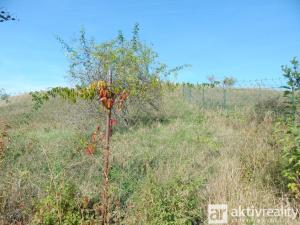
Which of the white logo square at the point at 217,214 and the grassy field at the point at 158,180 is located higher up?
the grassy field at the point at 158,180

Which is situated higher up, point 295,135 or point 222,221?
point 295,135

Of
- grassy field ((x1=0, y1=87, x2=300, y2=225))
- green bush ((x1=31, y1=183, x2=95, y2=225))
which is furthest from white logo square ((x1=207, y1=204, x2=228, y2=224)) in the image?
green bush ((x1=31, y1=183, x2=95, y2=225))

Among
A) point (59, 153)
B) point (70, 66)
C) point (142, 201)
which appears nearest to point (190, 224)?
point (142, 201)

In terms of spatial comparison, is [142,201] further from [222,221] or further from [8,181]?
[8,181]

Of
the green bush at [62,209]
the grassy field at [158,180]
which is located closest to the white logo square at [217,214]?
the grassy field at [158,180]

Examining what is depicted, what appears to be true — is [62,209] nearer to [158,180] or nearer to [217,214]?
[158,180]

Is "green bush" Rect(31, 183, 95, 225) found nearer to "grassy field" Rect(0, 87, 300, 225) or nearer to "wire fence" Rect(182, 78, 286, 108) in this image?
"grassy field" Rect(0, 87, 300, 225)

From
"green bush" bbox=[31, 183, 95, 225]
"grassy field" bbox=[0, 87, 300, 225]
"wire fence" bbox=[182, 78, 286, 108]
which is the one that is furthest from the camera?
"wire fence" bbox=[182, 78, 286, 108]

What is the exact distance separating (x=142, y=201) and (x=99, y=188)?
0.94 metres

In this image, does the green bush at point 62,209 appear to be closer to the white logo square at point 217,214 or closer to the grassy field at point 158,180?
the grassy field at point 158,180

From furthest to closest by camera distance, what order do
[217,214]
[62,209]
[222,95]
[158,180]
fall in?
[222,95] < [158,180] < [217,214] < [62,209]

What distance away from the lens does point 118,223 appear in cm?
377

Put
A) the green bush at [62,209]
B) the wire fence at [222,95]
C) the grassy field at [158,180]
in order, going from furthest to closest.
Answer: the wire fence at [222,95], the grassy field at [158,180], the green bush at [62,209]

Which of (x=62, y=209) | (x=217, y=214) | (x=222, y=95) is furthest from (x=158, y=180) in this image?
(x=222, y=95)
